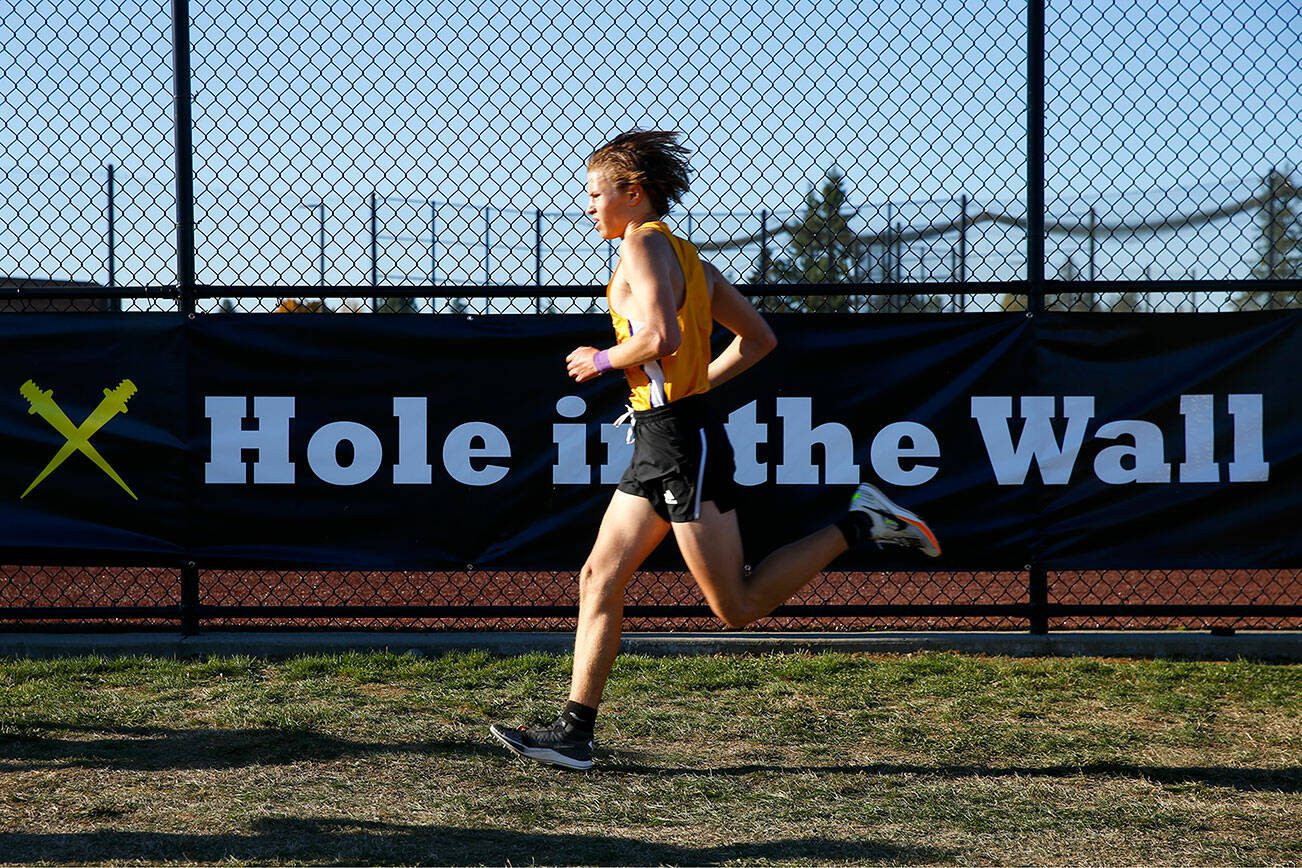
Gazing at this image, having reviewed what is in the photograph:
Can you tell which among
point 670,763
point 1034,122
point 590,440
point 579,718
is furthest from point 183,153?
point 1034,122

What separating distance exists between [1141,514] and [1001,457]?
728 mm

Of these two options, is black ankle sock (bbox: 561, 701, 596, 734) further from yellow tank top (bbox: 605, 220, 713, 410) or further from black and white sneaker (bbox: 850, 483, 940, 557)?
black and white sneaker (bbox: 850, 483, 940, 557)

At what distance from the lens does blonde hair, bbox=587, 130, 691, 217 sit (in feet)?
13.0

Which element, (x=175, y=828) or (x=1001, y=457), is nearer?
(x=175, y=828)

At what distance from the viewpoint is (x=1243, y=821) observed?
135 inches

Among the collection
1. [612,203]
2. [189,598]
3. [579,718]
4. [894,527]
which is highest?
[612,203]

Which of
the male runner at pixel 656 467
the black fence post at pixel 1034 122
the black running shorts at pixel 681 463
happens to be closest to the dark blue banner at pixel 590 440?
the black fence post at pixel 1034 122

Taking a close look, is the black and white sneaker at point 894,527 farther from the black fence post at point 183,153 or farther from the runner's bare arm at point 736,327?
the black fence post at point 183,153

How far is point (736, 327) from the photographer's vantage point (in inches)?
168

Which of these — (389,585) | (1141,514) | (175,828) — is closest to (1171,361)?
(1141,514)

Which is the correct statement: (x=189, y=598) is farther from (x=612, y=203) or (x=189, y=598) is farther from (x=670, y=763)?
(x=612, y=203)

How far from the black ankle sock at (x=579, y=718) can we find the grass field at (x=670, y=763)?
16 cm

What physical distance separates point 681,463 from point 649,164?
3.35 ft

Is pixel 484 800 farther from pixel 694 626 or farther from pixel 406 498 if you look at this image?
pixel 694 626
